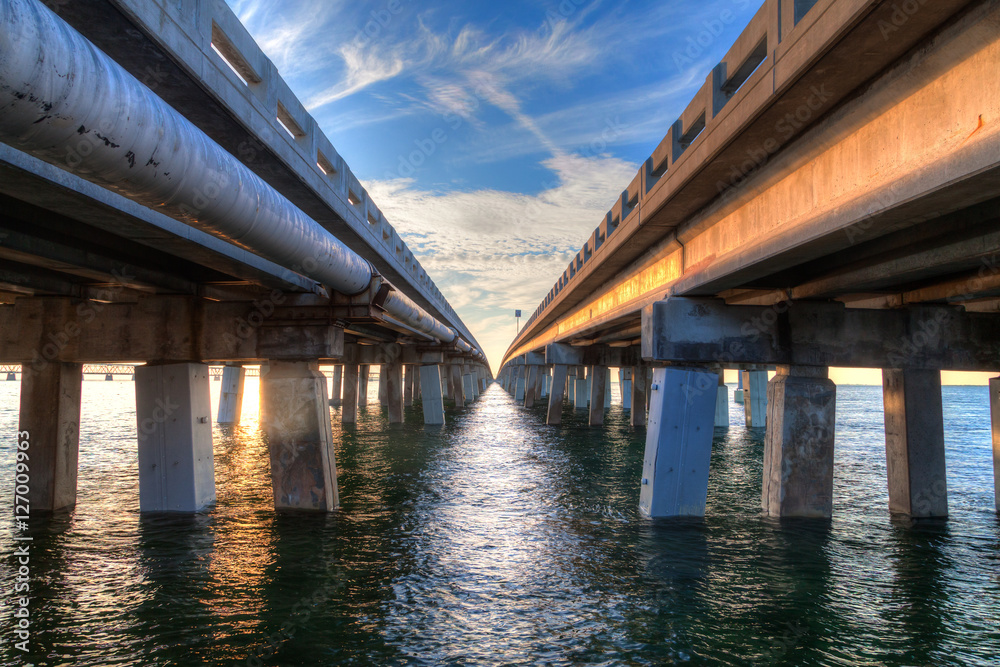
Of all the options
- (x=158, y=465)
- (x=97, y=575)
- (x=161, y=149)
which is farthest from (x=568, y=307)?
(x=161, y=149)

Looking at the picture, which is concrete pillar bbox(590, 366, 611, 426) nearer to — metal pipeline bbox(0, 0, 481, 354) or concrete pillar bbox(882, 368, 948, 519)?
concrete pillar bbox(882, 368, 948, 519)

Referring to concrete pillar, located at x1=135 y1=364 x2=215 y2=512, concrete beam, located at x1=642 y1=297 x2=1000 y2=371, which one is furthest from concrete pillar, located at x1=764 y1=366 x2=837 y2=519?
concrete pillar, located at x1=135 y1=364 x2=215 y2=512

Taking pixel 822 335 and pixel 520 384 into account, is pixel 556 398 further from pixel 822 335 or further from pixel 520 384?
pixel 520 384

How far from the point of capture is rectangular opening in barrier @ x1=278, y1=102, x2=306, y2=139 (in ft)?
30.1

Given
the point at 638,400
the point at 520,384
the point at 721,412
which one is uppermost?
the point at 638,400

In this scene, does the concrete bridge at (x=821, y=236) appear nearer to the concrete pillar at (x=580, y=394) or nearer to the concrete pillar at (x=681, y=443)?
the concrete pillar at (x=681, y=443)

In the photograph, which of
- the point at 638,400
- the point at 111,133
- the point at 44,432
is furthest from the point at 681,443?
the point at 638,400

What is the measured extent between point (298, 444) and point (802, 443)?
9281 millimetres

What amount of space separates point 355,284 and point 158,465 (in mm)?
5266

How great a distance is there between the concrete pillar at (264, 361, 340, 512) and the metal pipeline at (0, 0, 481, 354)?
5060mm

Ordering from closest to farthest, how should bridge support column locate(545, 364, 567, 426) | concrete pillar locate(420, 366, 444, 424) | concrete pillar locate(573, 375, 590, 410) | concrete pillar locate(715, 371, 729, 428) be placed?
concrete pillar locate(715, 371, 729, 428) → concrete pillar locate(420, 366, 444, 424) → bridge support column locate(545, 364, 567, 426) → concrete pillar locate(573, 375, 590, 410)

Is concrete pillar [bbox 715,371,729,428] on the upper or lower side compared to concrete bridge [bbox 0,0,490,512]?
lower

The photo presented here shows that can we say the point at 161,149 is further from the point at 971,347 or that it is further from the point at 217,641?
→ the point at 971,347

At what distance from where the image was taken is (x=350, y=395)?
1206 inches
